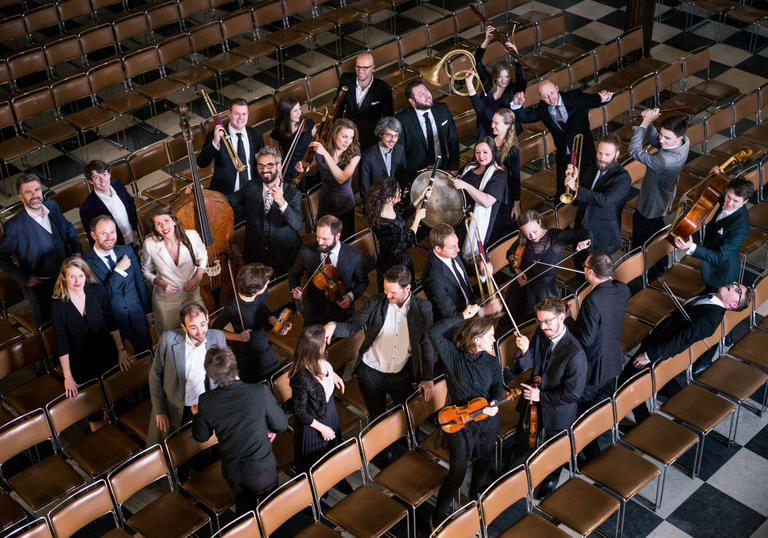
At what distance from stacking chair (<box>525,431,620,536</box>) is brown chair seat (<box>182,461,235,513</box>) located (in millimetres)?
1763

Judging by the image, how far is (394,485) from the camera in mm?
5590

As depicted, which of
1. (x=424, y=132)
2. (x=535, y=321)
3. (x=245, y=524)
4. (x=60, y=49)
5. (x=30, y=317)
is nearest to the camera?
(x=245, y=524)

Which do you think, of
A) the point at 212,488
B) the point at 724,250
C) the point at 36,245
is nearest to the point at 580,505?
the point at 212,488

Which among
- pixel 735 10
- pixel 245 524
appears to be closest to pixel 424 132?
pixel 245 524

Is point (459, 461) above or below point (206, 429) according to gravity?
below

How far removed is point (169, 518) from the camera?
5.41 m

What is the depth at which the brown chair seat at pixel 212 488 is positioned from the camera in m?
5.48

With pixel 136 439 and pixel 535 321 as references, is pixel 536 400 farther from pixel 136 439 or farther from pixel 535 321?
pixel 136 439

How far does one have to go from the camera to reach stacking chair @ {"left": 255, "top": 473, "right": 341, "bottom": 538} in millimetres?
5176

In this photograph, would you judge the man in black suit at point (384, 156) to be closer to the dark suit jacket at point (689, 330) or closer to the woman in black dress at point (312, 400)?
the woman in black dress at point (312, 400)

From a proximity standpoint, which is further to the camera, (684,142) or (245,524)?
(684,142)

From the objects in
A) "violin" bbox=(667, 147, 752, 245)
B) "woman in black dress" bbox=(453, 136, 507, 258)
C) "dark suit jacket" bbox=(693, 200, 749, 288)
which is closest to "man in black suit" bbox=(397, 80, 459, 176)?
"woman in black dress" bbox=(453, 136, 507, 258)

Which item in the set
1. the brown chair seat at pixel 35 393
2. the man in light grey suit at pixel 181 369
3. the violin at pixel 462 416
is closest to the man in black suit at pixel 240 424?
the man in light grey suit at pixel 181 369

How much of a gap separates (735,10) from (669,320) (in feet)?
19.8
